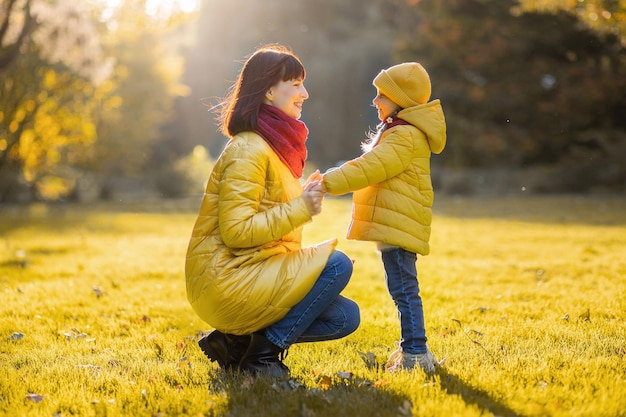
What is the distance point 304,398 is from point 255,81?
1.56 metres

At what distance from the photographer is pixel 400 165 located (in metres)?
3.40

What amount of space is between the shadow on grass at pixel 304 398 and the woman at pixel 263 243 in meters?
0.18

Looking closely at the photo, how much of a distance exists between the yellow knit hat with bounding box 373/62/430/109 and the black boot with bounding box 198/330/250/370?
4.90ft

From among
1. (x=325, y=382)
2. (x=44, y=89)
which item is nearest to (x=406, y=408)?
(x=325, y=382)

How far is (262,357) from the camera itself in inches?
131

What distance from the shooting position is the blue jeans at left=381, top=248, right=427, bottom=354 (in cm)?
344

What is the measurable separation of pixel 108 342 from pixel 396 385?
2120 mm

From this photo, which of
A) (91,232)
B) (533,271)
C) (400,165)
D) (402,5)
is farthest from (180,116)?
(400,165)

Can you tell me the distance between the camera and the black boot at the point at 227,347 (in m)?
3.44

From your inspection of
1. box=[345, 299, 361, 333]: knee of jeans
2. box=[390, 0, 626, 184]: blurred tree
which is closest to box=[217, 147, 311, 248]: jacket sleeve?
box=[345, 299, 361, 333]: knee of jeans

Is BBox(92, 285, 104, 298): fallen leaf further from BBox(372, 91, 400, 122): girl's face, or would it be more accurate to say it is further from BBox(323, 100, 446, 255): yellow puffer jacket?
BBox(372, 91, 400, 122): girl's face

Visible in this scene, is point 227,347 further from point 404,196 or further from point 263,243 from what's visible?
point 404,196

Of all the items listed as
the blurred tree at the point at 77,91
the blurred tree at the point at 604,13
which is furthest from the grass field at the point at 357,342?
the blurred tree at the point at 77,91

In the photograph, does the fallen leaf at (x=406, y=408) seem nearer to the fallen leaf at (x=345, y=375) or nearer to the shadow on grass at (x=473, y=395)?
the shadow on grass at (x=473, y=395)
